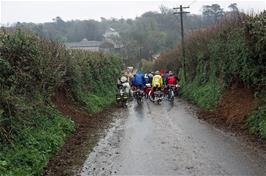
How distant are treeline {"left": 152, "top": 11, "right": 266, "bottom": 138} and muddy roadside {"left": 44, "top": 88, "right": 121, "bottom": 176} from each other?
526 cm

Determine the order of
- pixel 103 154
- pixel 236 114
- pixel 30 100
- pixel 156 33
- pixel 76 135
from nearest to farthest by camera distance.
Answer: pixel 103 154
pixel 30 100
pixel 76 135
pixel 236 114
pixel 156 33

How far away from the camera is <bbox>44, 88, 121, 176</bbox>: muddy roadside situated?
416 inches

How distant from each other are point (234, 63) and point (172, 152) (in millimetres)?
8925

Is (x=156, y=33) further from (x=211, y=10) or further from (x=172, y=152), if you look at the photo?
(x=172, y=152)

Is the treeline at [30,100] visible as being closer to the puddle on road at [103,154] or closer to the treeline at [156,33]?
the puddle on road at [103,154]

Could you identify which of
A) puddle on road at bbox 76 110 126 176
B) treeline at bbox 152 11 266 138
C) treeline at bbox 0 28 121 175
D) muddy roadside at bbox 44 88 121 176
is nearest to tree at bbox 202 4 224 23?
treeline at bbox 152 11 266 138

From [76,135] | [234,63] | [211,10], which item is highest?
[211,10]

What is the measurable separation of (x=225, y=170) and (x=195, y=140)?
150 inches

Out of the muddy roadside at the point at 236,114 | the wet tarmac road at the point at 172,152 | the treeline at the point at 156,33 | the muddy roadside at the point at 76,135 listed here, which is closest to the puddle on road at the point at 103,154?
the wet tarmac road at the point at 172,152

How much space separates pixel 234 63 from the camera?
1930cm

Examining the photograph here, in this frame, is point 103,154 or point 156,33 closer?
point 103,154

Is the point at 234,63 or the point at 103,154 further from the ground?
the point at 234,63

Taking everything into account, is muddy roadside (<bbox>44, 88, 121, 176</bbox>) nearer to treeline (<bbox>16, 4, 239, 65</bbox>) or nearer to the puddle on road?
the puddle on road

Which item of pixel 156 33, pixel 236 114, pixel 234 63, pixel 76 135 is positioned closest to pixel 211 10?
pixel 156 33
